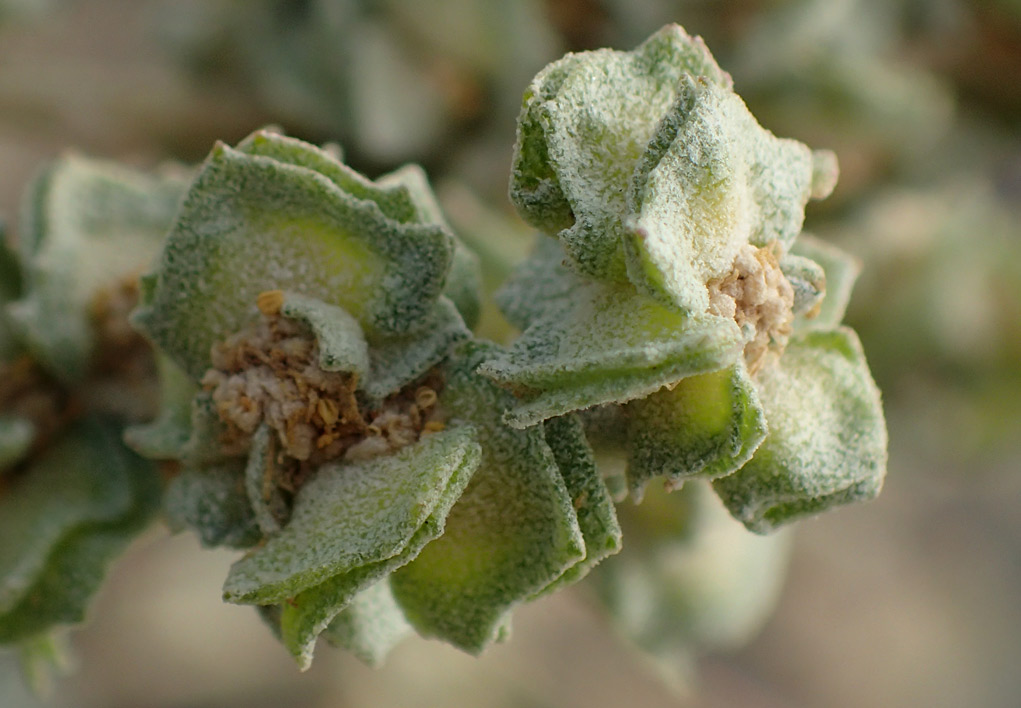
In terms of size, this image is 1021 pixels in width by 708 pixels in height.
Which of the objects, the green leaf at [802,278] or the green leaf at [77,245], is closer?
the green leaf at [802,278]

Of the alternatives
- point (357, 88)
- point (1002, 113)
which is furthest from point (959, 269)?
point (357, 88)

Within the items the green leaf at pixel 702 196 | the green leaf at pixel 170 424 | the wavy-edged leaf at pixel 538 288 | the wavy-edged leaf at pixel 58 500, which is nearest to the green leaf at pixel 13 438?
the wavy-edged leaf at pixel 58 500

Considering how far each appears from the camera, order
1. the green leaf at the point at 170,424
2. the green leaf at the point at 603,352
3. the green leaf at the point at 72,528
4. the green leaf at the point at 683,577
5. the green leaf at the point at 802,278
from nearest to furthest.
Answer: the green leaf at the point at 603,352, the green leaf at the point at 802,278, the green leaf at the point at 170,424, the green leaf at the point at 72,528, the green leaf at the point at 683,577

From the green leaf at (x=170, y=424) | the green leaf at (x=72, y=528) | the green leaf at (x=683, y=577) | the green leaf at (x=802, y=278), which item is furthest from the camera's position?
the green leaf at (x=683, y=577)

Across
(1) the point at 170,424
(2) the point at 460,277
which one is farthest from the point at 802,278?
(1) the point at 170,424

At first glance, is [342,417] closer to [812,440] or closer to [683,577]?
[812,440]

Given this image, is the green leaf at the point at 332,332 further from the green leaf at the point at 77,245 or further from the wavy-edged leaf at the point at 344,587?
the green leaf at the point at 77,245

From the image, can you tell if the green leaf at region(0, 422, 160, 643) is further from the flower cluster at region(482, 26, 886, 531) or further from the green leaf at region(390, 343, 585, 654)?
the flower cluster at region(482, 26, 886, 531)
